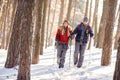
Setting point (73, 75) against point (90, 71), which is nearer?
point (73, 75)

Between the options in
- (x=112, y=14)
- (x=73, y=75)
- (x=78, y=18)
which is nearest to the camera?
(x=73, y=75)

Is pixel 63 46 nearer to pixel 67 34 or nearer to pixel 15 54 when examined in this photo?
pixel 67 34

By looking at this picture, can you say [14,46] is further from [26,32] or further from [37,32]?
[26,32]

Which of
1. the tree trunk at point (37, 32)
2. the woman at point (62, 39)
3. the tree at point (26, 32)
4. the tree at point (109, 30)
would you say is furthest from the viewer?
the tree trunk at point (37, 32)

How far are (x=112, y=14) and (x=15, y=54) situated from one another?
146 inches

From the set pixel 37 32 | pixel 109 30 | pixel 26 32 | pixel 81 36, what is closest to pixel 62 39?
pixel 81 36

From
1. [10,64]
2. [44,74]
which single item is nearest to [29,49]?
[44,74]

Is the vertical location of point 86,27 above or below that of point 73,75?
above

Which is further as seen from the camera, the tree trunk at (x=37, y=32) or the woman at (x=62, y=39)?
the tree trunk at (x=37, y=32)

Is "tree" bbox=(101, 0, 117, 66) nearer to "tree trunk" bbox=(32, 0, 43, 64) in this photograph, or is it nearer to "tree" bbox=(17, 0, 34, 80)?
"tree trunk" bbox=(32, 0, 43, 64)

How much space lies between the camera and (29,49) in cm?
792

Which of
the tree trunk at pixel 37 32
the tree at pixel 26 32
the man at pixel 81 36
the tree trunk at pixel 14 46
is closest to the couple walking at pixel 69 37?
the man at pixel 81 36

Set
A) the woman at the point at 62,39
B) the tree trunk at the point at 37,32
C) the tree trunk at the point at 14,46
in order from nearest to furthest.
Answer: the tree trunk at the point at 14,46
the woman at the point at 62,39
the tree trunk at the point at 37,32

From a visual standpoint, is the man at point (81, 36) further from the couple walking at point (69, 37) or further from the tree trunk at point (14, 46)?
the tree trunk at point (14, 46)
